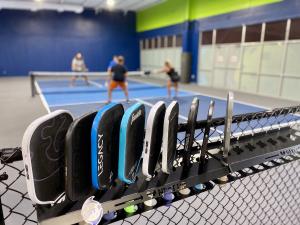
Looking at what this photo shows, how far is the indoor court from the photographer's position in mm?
904

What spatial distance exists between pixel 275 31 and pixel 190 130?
960 cm

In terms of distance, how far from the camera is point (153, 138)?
1021mm

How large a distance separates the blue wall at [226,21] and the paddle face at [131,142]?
925 centimetres

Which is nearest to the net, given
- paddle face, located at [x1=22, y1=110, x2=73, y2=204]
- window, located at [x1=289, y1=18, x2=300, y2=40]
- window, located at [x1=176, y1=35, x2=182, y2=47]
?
window, located at [x1=176, y1=35, x2=182, y2=47]

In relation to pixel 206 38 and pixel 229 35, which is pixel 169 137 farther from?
pixel 206 38

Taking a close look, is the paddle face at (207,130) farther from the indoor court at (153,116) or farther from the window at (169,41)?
A: the window at (169,41)

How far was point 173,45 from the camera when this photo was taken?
14.9 m

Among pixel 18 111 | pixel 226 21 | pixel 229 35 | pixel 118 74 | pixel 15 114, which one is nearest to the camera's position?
pixel 15 114

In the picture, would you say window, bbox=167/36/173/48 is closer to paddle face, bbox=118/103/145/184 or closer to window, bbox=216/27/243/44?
window, bbox=216/27/243/44

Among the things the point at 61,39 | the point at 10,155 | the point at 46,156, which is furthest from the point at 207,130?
the point at 61,39

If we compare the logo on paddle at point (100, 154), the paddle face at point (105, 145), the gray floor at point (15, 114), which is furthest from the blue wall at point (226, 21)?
the logo on paddle at point (100, 154)

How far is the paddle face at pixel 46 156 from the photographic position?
764 millimetres

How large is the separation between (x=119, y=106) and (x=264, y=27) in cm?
1009

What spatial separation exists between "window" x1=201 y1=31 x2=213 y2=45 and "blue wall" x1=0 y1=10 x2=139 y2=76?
7.56 meters
